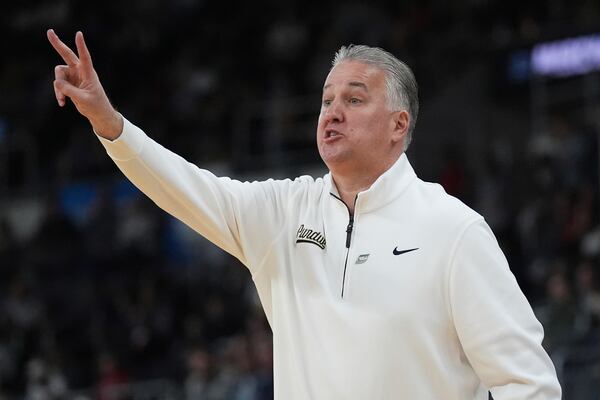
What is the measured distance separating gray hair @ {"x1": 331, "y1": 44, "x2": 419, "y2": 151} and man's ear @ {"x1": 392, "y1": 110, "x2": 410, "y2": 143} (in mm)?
17

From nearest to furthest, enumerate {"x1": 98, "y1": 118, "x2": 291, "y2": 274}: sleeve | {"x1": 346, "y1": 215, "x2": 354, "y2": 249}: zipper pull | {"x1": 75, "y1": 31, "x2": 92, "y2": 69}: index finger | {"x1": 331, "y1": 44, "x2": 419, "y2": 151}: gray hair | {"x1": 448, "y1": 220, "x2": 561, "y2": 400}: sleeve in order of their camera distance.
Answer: {"x1": 75, "y1": 31, "x2": 92, "y2": 69}: index finger
{"x1": 448, "y1": 220, "x2": 561, "y2": 400}: sleeve
{"x1": 98, "y1": 118, "x2": 291, "y2": 274}: sleeve
{"x1": 346, "y1": 215, "x2": 354, "y2": 249}: zipper pull
{"x1": 331, "y1": 44, "x2": 419, "y2": 151}: gray hair

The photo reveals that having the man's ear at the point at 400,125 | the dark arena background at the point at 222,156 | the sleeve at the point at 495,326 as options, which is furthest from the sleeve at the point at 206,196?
the dark arena background at the point at 222,156

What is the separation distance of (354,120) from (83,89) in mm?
906

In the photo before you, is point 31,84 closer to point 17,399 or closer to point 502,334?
point 17,399

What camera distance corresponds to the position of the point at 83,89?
4.29m

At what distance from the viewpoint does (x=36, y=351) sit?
51.7 ft

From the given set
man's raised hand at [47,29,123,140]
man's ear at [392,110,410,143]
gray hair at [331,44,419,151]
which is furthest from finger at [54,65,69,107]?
man's ear at [392,110,410,143]

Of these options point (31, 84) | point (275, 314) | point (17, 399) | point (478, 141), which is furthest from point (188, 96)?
point (275, 314)

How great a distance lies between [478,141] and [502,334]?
12.4 m

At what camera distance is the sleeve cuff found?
4.37 metres

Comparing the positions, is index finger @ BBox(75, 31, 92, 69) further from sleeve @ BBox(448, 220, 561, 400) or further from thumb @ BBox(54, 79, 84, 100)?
sleeve @ BBox(448, 220, 561, 400)

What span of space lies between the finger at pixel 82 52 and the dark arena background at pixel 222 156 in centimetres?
736

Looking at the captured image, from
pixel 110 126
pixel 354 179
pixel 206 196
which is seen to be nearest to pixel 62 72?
pixel 110 126

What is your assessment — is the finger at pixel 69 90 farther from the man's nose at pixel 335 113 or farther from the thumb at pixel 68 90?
the man's nose at pixel 335 113
